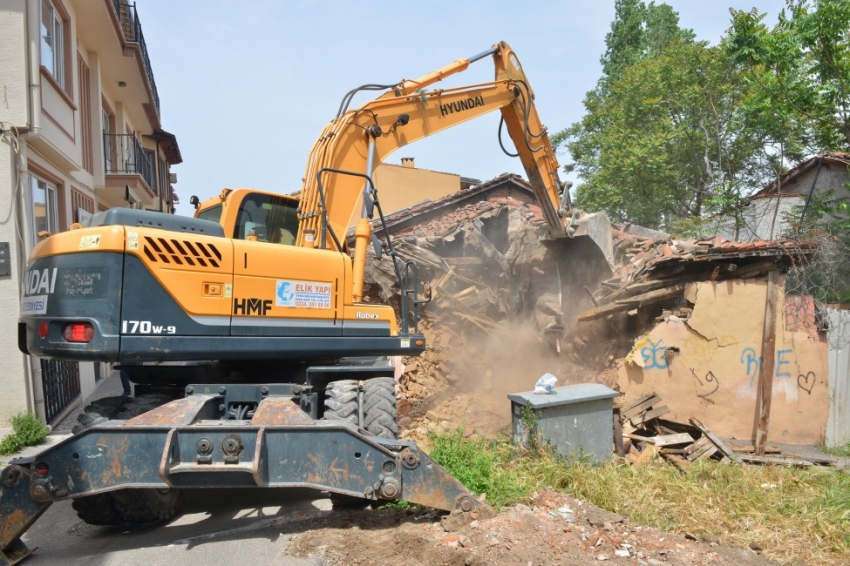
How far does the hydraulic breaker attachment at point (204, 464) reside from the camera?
4.30 m

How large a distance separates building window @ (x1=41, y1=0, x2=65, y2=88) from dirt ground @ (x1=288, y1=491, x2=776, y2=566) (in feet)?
26.5

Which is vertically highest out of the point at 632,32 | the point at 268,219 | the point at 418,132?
the point at 632,32

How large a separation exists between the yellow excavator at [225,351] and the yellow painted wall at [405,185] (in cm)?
1607

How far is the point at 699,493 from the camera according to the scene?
605cm

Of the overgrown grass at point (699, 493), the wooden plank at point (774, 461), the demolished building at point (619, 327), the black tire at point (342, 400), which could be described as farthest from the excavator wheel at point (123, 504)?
the wooden plank at point (774, 461)

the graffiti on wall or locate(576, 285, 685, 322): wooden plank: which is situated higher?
locate(576, 285, 685, 322): wooden plank

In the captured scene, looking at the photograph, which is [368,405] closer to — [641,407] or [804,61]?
[641,407]

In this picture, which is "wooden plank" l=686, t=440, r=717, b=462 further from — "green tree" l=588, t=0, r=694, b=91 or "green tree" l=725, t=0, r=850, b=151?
"green tree" l=588, t=0, r=694, b=91

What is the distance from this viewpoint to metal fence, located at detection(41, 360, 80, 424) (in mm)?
8609

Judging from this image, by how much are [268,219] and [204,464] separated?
283 centimetres

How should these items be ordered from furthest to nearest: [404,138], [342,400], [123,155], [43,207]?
1. [123,155]
2. [43,207]
3. [404,138]
4. [342,400]

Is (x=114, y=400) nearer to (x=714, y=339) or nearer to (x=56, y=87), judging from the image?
(x=56, y=87)

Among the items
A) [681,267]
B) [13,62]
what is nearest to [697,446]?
[681,267]

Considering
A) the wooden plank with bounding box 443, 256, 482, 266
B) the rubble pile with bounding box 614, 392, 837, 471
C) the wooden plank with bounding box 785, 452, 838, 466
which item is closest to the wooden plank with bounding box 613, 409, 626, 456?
the rubble pile with bounding box 614, 392, 837, 471
